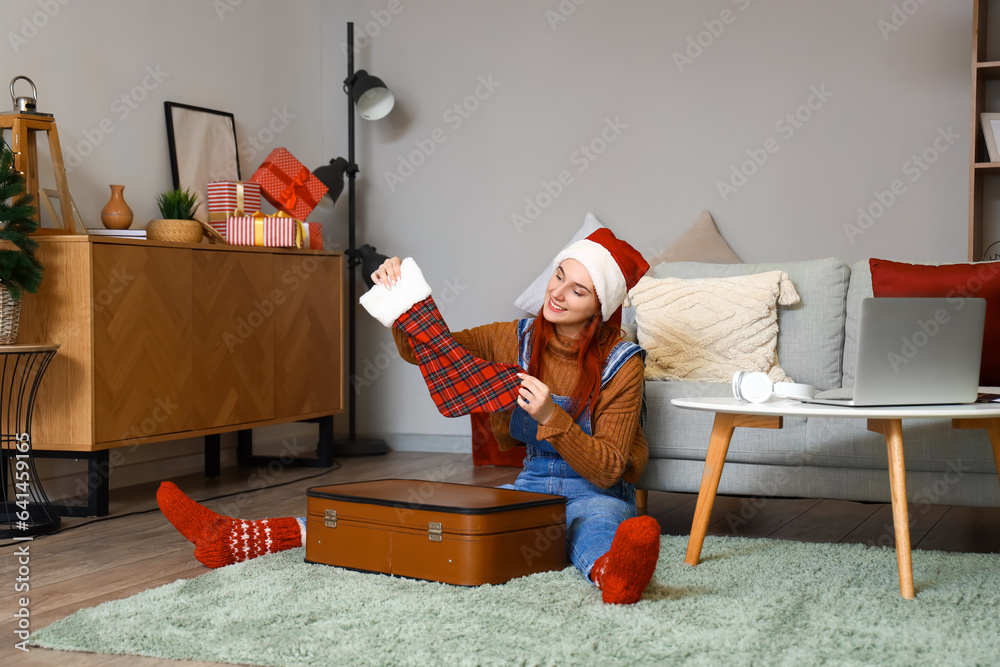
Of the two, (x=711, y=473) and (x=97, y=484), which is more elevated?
(x=711, y=473)

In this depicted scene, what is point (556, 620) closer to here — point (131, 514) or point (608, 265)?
point (608, 265)

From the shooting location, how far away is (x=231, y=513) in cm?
307

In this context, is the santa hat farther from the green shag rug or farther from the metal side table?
the metal side table

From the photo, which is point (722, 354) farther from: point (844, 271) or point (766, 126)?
point (766, 126)

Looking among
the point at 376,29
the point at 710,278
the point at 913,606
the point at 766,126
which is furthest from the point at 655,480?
the point at 376,29

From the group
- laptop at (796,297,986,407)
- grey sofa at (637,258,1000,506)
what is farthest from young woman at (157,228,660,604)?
laptop at (796,297,986,407)

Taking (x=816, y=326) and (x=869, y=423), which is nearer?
(x=869, y=423)

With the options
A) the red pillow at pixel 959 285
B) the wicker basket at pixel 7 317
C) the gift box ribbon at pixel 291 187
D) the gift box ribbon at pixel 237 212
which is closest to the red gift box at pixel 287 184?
the gift box ribbon at pixel 291 187

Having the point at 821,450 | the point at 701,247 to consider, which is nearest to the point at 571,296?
the point at 821,450

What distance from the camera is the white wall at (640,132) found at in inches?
152

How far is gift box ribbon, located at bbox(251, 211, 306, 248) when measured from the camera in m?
3.81

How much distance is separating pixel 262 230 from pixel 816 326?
2.15 meters

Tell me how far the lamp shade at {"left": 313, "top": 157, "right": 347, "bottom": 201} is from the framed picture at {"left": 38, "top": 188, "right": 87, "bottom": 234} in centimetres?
128

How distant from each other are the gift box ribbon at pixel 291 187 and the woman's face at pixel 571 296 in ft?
7.31
